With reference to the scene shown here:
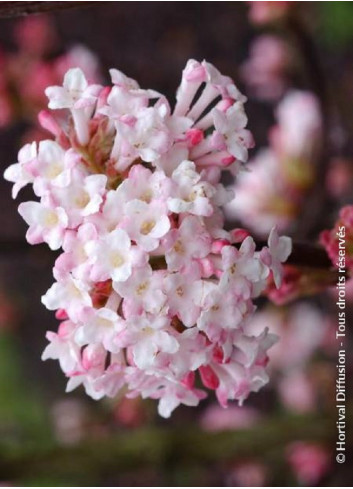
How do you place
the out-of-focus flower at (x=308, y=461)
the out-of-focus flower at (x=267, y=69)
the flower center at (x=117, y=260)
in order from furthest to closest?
1. the out-of-focus flower at (x=267, y=69)
2. the out-of-focus flower at (x=308, y=461)
3. the flower center at (x=117, y=260)

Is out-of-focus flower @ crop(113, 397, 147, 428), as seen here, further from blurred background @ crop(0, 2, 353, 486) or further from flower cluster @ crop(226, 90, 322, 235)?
flower cluster @ crop(226, 90, 322, 235)

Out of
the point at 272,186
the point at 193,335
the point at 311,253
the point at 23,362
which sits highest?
the point at 272,186

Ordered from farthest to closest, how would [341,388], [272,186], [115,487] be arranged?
[115,487] < [272,186] < [341,388]

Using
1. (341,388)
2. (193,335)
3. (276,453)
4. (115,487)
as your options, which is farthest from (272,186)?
(193,335)

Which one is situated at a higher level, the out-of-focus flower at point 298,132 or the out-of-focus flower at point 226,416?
the out-of-focus flower at point 298,132

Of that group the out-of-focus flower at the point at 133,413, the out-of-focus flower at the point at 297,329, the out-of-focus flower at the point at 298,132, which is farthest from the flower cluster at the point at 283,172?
the out-of-focus flower at the point at 133,413

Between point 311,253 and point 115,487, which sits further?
point 115,487

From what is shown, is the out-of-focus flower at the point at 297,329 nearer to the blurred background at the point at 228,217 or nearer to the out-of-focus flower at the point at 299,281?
the blurred background at the point at 228,217

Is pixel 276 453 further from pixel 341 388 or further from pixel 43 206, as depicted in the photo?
pixel 43 206
